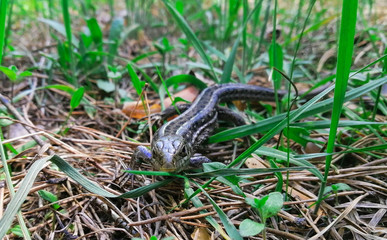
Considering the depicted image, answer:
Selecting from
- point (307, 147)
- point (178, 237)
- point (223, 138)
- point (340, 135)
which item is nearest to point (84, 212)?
point (178, 237)

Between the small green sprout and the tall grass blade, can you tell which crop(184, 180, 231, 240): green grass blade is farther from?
the tall grass blade

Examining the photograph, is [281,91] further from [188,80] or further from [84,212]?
[84,212]

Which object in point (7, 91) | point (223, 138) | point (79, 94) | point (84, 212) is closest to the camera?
point (84, 212)

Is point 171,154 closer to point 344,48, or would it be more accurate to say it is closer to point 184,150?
point 184,150

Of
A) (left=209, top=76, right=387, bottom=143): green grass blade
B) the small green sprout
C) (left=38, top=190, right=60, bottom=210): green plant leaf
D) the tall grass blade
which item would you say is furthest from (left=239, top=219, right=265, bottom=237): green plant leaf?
the tall grass blade

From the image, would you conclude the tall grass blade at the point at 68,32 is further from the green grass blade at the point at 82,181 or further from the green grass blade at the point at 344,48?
the green grass blade at the point at 344,48

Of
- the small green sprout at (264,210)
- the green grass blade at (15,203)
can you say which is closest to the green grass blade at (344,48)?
the small green sprout at (264,210)

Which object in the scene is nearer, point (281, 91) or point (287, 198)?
point (287, 198)

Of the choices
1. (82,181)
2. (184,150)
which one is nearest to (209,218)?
(184,150)

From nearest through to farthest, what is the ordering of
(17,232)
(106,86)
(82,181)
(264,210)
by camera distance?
(264,210) < (17,232) < (82,181) < (106,86)
